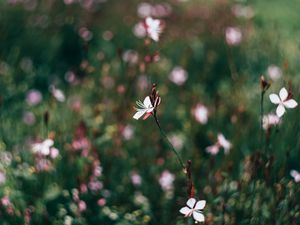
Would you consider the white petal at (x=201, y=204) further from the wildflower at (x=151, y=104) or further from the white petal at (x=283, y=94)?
the white petal at (x=283, y=94)

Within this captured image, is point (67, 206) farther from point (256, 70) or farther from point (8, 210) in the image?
point (256, 70)

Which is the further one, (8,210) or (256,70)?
(256,70)

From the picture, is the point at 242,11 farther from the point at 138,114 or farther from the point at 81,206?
the point at 138,114

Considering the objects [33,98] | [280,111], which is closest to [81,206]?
[280,111]

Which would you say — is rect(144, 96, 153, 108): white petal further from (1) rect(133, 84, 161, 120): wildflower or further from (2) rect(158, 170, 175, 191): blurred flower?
(2) rect(158, 170, 175, 191): blurred flower

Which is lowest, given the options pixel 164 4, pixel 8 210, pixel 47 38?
pixel 164 4

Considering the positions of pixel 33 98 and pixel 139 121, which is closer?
pixel 139 121

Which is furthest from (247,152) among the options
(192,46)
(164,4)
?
(164,4)
